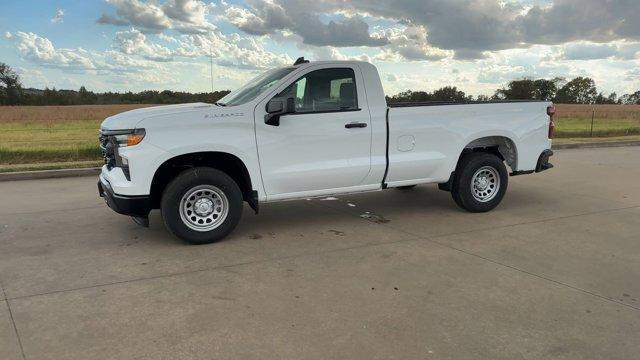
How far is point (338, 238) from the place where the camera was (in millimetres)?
6168

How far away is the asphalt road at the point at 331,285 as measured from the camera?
11.8 feet

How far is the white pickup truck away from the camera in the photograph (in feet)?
18.5

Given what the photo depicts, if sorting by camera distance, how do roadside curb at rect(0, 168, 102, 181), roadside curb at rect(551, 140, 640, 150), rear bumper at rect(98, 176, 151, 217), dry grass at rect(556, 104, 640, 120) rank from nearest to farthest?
1. rear bumper at rect(98, 176, 151, 217)
2. roadside curb at rect(0, 168, 102, 181)
3. roadside curb at rect(551, 140, 640, 150)
4. dry grass at rect(556, 104, 640, 120)

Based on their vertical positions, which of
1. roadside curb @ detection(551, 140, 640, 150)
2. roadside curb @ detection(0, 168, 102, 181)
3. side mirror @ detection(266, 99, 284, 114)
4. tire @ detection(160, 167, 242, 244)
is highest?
side mirror @ detection(266, 99, 284, 114)

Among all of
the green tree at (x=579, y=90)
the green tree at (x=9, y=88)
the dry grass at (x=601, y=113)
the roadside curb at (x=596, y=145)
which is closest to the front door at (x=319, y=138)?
the roadside curb at (x=596, y=145)

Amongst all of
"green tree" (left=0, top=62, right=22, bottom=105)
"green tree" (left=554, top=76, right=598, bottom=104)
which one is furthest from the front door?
"green tree" (left=554, top=76, right=598, bottom=104)

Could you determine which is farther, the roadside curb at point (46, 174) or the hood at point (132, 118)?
the roadside curb at point (46, 174)

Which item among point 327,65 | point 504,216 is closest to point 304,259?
point 327,65

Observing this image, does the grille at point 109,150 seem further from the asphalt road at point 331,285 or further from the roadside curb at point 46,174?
the roadside curb at point 46,174

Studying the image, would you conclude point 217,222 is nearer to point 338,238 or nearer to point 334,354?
point 338,238

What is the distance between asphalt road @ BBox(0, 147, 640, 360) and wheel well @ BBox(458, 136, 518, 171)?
0.72m

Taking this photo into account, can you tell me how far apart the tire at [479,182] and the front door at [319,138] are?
60.6 inches

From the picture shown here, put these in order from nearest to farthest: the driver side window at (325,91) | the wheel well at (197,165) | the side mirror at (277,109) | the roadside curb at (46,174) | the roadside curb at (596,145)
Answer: the side mirror at (277,109) < the wheel well at (197,165) < the driver side window at (325,91) < the roadside curb at (46,174) < the roadside curb at (596,145)

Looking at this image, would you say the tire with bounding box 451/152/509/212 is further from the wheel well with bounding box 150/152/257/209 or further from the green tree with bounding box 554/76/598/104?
the green tree with bounding box 554/76/598/104
